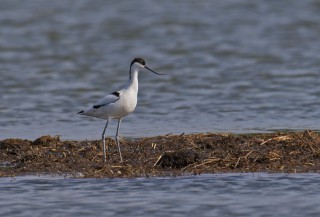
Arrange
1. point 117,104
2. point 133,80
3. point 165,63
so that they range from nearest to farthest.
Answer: point 117,104 → point 133,80 → point 165,63

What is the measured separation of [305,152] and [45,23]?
18.7 meters

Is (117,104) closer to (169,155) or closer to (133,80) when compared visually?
(133,80)

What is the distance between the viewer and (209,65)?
2388cm

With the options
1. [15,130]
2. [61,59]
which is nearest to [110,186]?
[15,130]

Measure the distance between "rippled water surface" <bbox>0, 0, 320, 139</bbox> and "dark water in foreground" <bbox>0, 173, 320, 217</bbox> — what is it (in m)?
4.09

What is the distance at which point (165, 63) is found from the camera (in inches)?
960

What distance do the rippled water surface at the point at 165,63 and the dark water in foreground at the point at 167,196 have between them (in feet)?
13.4

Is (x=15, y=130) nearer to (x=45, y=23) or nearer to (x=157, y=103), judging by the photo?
(x=157, y=103)

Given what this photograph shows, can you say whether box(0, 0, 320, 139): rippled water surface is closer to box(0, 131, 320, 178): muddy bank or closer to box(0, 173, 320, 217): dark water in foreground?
box(0, 131, 320, 178): muddy bank

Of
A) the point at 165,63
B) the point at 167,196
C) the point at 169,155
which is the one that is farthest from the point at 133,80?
the point at 165,63

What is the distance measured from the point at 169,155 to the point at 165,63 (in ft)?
40.1

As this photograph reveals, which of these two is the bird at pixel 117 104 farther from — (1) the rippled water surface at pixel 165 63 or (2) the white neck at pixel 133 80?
(1) the rippled water surface at pixel 165 63

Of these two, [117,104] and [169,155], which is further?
[117,104]

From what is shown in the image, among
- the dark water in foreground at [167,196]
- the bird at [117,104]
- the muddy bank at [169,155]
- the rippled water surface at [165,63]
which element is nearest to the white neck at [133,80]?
the bird at [117,104]
